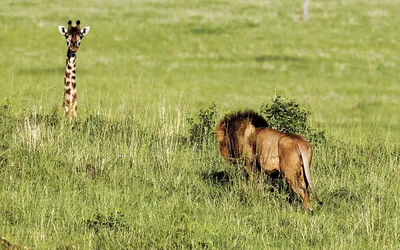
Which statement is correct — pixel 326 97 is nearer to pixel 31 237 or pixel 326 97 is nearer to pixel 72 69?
pixel 72 69

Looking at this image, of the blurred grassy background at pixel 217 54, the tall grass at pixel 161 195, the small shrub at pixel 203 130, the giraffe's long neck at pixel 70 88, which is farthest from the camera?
the blurred grassy background at pixel 217 54

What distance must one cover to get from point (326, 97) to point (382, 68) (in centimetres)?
733

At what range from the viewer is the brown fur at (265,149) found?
859cm

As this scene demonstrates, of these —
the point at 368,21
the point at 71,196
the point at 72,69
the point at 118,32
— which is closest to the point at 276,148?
the point at 71,196

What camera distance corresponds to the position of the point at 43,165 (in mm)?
10125

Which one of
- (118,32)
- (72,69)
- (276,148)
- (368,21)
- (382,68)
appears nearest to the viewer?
(276,148)

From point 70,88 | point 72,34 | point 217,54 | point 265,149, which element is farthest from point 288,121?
point 217,54

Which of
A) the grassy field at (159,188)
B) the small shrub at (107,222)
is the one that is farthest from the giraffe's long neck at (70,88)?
the small shrub at (107,222)

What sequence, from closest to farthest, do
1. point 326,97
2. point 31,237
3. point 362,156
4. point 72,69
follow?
point 31,237
point 362,156
point 72,69
point 326,97

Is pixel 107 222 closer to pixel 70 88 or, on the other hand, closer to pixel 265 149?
pixel 265 149

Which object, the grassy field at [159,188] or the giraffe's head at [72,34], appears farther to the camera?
the giraffe's head at [72,34]

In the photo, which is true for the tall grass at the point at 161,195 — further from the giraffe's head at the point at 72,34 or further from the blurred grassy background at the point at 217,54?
the blurred grassy background at the point at 217,54

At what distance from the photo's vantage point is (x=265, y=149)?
29.5ft

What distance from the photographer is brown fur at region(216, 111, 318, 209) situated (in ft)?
28.2
